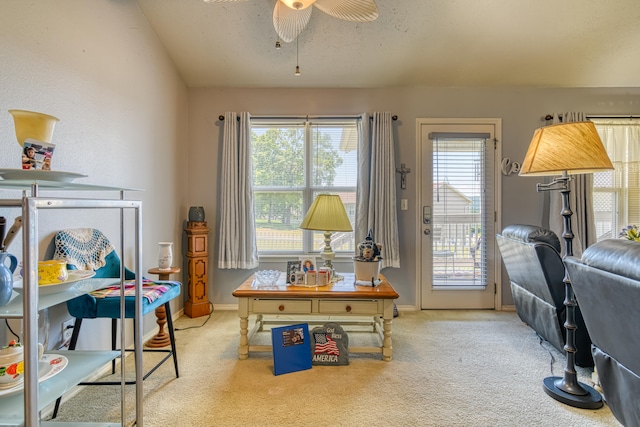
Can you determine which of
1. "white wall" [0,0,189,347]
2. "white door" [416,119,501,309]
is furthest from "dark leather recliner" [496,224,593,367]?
"white wall" [0,0,189,347]

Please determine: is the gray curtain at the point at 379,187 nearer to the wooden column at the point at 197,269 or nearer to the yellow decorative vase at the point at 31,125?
the wooden column at the point at 197,269

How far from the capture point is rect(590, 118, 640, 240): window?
3.44 metres

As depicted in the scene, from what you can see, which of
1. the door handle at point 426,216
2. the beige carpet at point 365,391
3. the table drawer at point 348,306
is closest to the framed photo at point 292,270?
the table drawer at point 348,306

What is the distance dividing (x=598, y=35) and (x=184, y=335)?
4.48 meters

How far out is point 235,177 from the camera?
11.1ft

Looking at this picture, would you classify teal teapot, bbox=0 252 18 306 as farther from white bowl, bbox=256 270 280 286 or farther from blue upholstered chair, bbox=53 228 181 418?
white bowl, bbox=256 270 280 286

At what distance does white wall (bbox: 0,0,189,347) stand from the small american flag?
146 centimetres

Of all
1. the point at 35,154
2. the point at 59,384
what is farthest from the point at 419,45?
the point at 59,384

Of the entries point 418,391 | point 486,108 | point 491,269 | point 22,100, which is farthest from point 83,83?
point 491,269

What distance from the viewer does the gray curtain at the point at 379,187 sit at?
3359mm

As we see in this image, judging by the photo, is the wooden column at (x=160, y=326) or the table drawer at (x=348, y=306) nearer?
the table drawer at (x=348, y=306)

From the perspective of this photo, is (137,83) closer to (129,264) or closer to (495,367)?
(129,264)

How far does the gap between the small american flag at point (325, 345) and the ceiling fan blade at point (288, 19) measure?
2.12 m

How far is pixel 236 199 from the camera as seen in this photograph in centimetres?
339
